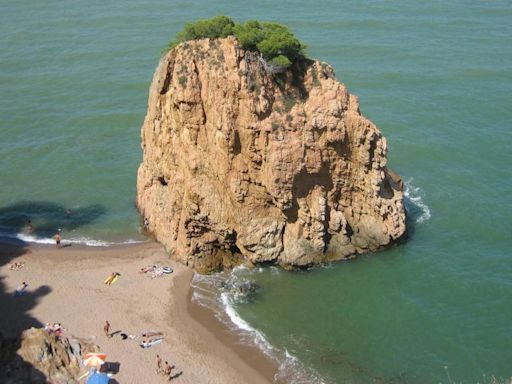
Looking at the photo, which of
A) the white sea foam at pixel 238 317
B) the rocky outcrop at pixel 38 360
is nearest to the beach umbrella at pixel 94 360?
the rocky outcrop at pixel 38 360

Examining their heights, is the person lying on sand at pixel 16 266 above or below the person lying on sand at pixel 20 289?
above

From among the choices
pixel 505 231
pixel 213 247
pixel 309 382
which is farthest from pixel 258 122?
pixel 505 231

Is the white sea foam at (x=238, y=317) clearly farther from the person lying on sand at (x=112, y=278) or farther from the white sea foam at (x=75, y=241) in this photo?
the white sea foam at (x=75, y=241)

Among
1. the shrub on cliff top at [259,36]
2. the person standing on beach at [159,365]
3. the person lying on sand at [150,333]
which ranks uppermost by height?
the shrub on cliff top at [259,36]

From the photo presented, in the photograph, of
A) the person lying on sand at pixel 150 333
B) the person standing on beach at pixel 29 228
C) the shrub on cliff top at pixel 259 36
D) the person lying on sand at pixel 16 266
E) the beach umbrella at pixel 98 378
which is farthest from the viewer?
the person standing on beach at pixel 29 228

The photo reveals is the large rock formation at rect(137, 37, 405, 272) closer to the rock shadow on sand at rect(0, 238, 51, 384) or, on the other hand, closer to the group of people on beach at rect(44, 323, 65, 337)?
the group of people on beach at rect(44, 323, 65, 337)

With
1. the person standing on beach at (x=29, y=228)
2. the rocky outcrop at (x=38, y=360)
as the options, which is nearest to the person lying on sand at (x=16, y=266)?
the person standing on beach at (x=29, y=228)

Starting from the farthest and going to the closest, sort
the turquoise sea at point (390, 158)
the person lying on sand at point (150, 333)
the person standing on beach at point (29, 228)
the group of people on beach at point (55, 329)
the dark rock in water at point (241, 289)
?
1. the person standing on beach at point (29, 228)
2. the dark rock in water at point (241, 289)
3. the person lying on sand at point (150, 333)
4. the group of people on beach at point (55, 329)
5. the turquoise sea at point (390, 158)

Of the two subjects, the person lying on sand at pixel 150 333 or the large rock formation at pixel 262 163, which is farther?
the large rock formation at pixel 262 163
